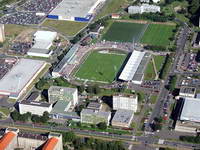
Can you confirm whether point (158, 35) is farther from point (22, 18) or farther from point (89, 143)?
point (89, 143)

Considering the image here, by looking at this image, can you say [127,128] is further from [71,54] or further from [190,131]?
[71,54]

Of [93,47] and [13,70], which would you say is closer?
[13,70]

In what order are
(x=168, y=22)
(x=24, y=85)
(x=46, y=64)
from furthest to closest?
(x=168, y=22)
(x=46, y=64)
(x=24, y=85)

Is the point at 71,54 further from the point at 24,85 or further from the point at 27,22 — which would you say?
the point at 27,22

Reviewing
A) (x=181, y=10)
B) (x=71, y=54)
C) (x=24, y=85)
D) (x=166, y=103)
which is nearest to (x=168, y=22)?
(x=181, y=10)

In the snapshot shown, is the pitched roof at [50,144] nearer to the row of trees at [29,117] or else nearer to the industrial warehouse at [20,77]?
the row of trees at [29,117]

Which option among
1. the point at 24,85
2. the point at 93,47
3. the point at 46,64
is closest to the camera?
the point at 24,85

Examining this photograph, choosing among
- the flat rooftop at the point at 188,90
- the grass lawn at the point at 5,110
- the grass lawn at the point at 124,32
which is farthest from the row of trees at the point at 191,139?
the grass lawn at the point at 124,32

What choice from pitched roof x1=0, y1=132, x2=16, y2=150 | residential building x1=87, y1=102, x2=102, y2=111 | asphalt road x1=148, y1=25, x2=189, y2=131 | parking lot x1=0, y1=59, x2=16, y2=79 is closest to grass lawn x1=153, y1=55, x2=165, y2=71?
asphalt road x1=148, y1=25, x2=189, y2=131
